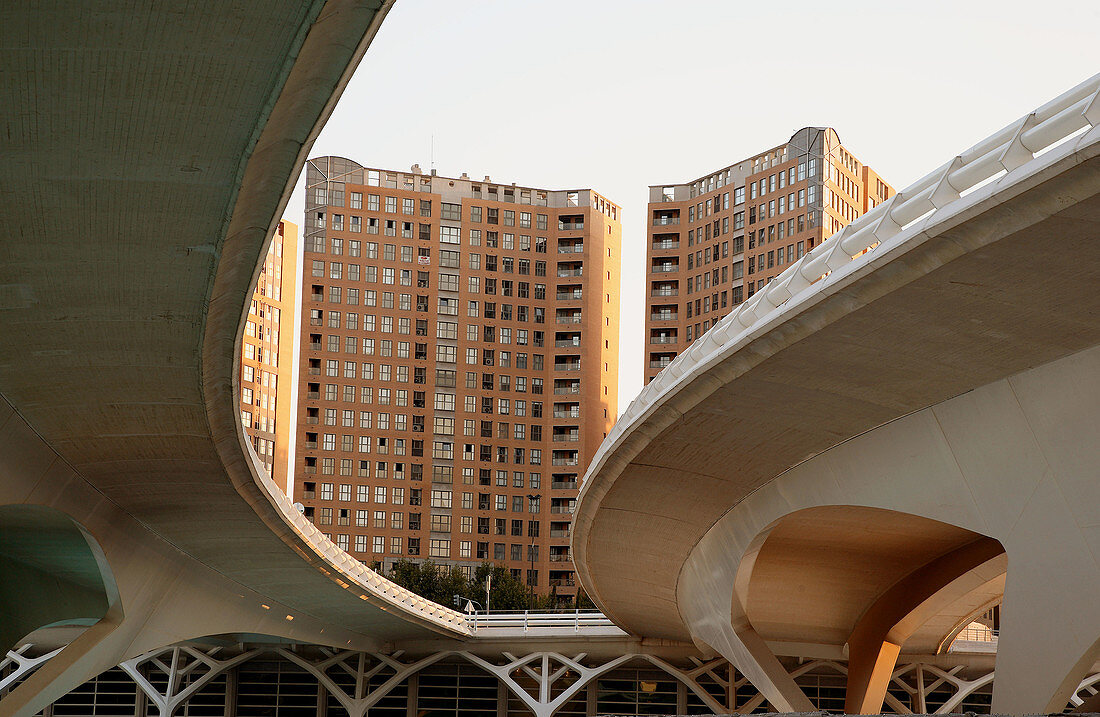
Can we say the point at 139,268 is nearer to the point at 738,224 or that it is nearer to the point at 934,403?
the point at 934,403

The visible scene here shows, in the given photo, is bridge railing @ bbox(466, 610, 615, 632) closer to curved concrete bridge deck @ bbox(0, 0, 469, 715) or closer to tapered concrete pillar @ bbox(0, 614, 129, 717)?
curved concrete bridge deck @ bbox(0, 0, 469, 715)

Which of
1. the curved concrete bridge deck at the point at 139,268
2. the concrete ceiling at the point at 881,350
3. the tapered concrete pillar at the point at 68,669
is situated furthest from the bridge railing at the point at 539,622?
the concrete ceiling at the point at 881,350

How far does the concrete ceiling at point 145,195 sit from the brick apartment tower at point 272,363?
98226 mm

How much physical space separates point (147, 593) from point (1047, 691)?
75.1 ft

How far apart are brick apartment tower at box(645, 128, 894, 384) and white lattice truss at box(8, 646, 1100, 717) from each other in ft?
183

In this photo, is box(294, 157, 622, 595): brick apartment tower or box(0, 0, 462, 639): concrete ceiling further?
box(294, 157, 622, 595): brick apartment tower

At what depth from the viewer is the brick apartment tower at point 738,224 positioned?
108m

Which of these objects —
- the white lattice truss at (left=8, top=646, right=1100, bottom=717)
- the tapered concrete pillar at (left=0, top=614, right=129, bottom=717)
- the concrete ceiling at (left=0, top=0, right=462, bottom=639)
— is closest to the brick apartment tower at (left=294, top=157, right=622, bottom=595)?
the white lattice truss at (left=8, top=646, right=1100, bottom=717)

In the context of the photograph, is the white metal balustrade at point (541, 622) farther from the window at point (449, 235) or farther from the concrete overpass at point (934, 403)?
Result: the window at point (449, 235)

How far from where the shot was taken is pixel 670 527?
2995 cm

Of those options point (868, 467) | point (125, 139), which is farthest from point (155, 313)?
point (868, 467)

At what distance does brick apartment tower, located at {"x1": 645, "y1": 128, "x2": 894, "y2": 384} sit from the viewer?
108000 millimetres

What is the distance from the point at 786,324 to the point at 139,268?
8.86m

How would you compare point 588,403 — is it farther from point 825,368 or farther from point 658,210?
point 825,368
